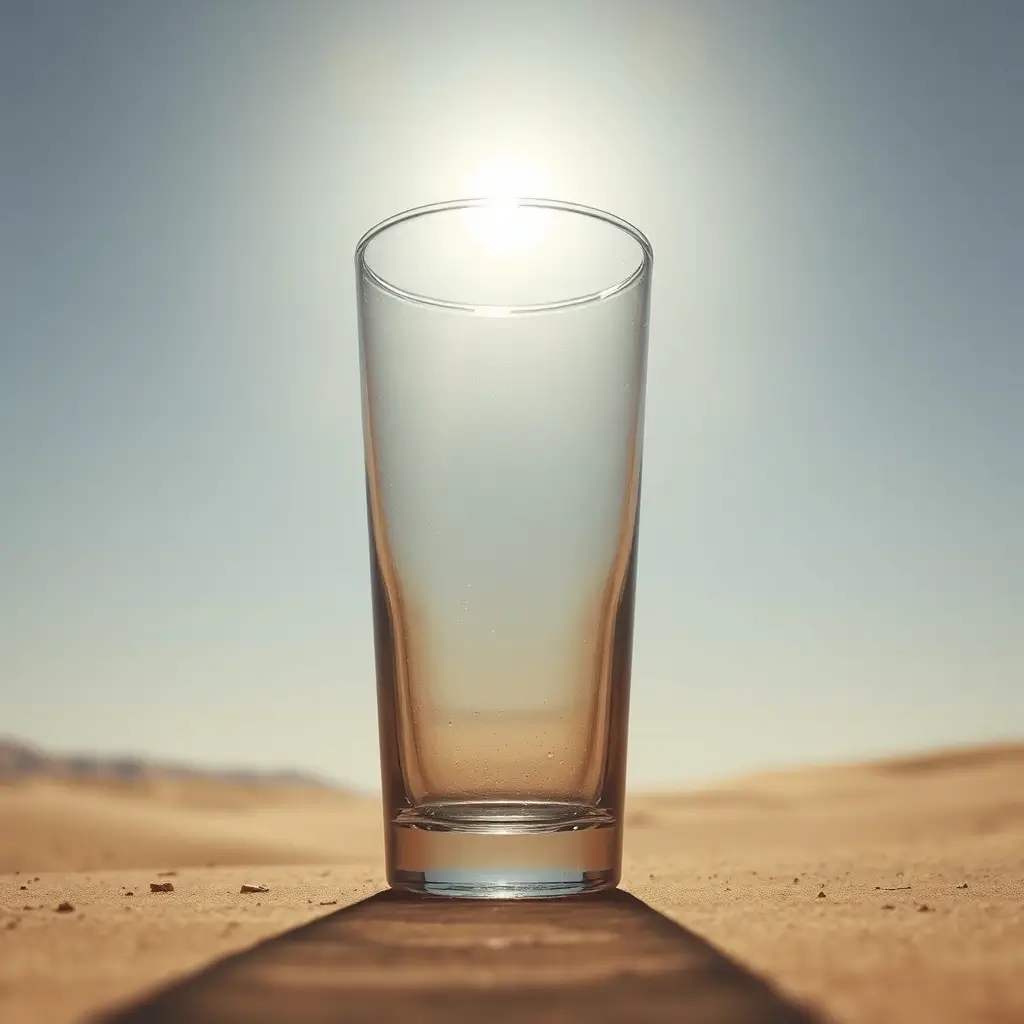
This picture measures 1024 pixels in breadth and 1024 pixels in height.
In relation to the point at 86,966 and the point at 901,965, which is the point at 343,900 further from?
the point at 901,965

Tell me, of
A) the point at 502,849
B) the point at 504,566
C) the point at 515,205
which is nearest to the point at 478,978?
the point at 502,849

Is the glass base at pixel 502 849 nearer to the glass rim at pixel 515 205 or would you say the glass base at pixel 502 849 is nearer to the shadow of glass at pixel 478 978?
the shadow of glass at pixel 478 978

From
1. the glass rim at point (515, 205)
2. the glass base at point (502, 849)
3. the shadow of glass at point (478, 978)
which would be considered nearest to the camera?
the shadow of glass at point (478, 978)

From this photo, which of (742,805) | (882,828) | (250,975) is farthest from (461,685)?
(742,805)

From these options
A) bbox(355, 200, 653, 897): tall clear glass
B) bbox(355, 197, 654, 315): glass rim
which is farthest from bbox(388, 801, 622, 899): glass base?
bbox(355, 197, 654, 315): glass rim

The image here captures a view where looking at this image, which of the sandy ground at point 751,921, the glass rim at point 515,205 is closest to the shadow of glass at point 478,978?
the sandy ground at point 751,921

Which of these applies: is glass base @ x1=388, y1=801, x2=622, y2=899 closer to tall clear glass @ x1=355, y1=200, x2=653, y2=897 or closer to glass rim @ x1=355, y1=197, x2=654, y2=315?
tall clear glass @ x1=355, y1=200, x2=653, y2=897

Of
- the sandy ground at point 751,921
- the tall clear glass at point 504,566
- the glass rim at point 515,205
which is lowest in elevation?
the sandy ground at point 751,921

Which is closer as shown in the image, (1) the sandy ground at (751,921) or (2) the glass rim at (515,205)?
(1) the sandy ground at (751,921)
